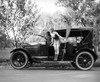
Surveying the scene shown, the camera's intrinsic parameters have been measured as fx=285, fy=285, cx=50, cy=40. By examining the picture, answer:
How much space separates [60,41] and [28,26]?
17.6ft

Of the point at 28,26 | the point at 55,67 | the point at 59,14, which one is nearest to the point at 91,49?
the point at 55,67

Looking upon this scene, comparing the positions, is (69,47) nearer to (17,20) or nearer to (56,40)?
(56,40)

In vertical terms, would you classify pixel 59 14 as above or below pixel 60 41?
above

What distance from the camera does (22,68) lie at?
39.2 ft

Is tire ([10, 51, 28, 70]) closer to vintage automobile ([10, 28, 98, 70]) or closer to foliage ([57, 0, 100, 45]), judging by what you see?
vintage automobile ([10, 28, 98, 70])

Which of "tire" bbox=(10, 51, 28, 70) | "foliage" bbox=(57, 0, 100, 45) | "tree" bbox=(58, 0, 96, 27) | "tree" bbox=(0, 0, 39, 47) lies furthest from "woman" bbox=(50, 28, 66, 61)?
"tree" bbox=(58, 0, 96, 27)

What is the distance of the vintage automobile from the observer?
11734 mm

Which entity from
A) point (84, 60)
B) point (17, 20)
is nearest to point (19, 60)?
point (84, 60)

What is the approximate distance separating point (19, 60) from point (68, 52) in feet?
6.91

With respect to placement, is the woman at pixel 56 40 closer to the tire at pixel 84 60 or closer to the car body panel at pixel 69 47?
the car body panel at pixel 69 47

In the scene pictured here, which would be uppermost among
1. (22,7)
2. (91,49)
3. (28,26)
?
(22,7)

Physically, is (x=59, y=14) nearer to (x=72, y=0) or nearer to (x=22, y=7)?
(x=72, y=0)

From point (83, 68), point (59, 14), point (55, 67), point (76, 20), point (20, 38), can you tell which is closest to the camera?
point (83, 68)

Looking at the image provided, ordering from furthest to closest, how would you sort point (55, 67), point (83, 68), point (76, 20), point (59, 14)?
point (59, 14) → point (76, 20) → point (55, 67) → point (83, 68)
